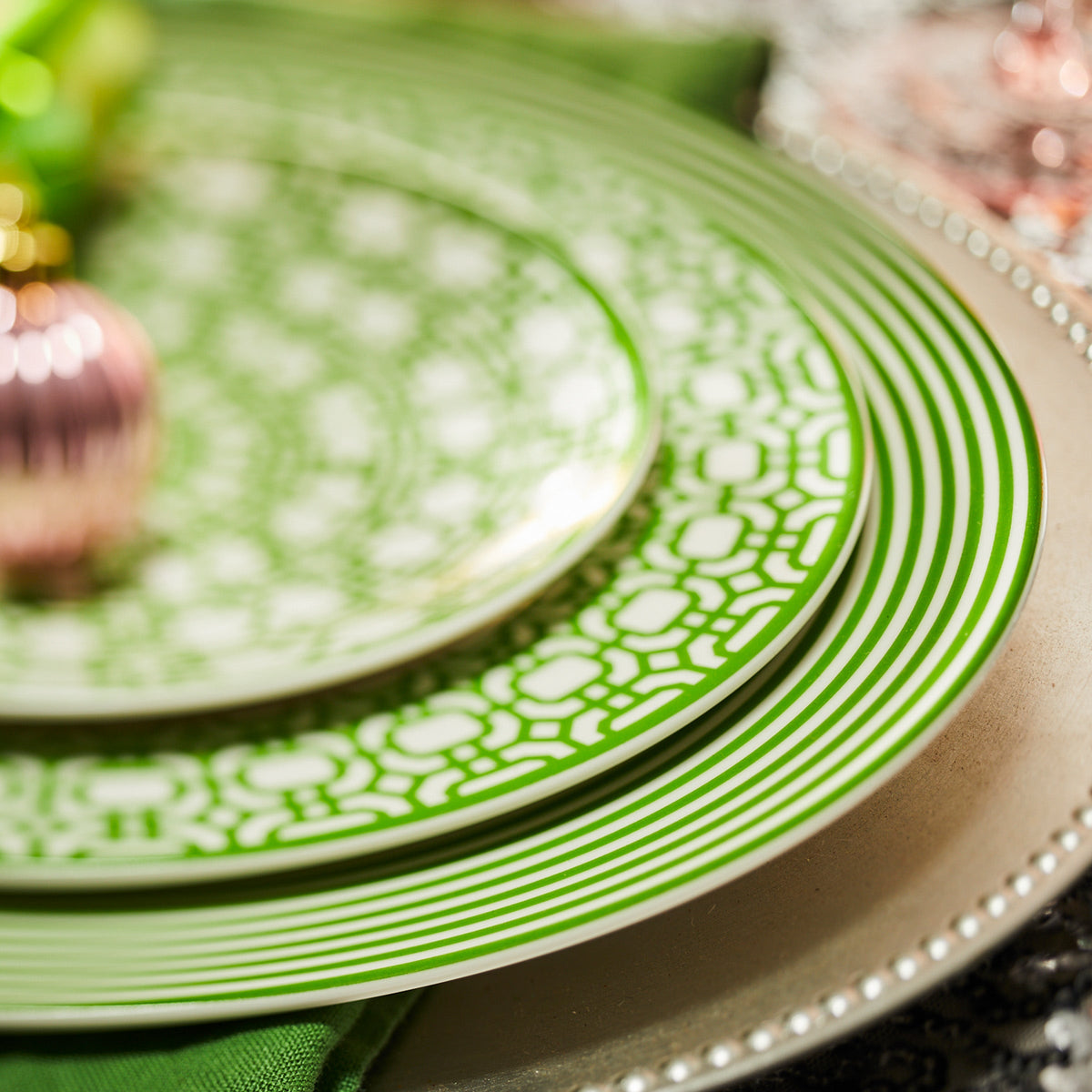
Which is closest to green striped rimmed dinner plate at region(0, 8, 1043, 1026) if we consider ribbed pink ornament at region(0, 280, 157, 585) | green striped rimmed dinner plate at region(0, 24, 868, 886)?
green striped rimmed dinner plate at region(0, 24, 868, 886)

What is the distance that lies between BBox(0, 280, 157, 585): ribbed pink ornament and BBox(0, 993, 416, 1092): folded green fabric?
194mm

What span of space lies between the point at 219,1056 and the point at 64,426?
8.7 inches

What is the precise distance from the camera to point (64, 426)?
1.36 ft

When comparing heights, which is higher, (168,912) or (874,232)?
(874,232)

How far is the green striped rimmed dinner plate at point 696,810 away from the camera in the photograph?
9.7 inches

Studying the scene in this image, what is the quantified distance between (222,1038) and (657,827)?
0.10 metres

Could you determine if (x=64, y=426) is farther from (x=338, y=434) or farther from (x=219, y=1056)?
(x=219, y=1056)

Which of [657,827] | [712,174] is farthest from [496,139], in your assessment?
[657,827]

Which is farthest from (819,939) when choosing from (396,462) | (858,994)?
(396,462)

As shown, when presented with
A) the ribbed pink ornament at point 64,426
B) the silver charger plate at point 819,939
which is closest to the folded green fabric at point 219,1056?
the silver charger plate at point 819,939

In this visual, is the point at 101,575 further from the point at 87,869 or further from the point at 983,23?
the point at 983,23

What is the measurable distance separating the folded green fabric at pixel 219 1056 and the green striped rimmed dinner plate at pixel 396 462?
0.03 meters

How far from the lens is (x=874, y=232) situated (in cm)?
46

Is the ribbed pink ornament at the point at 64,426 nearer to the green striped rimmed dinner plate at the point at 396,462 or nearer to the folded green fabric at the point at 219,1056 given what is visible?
the green striped rimmed dinner plate at the point at 396,462
